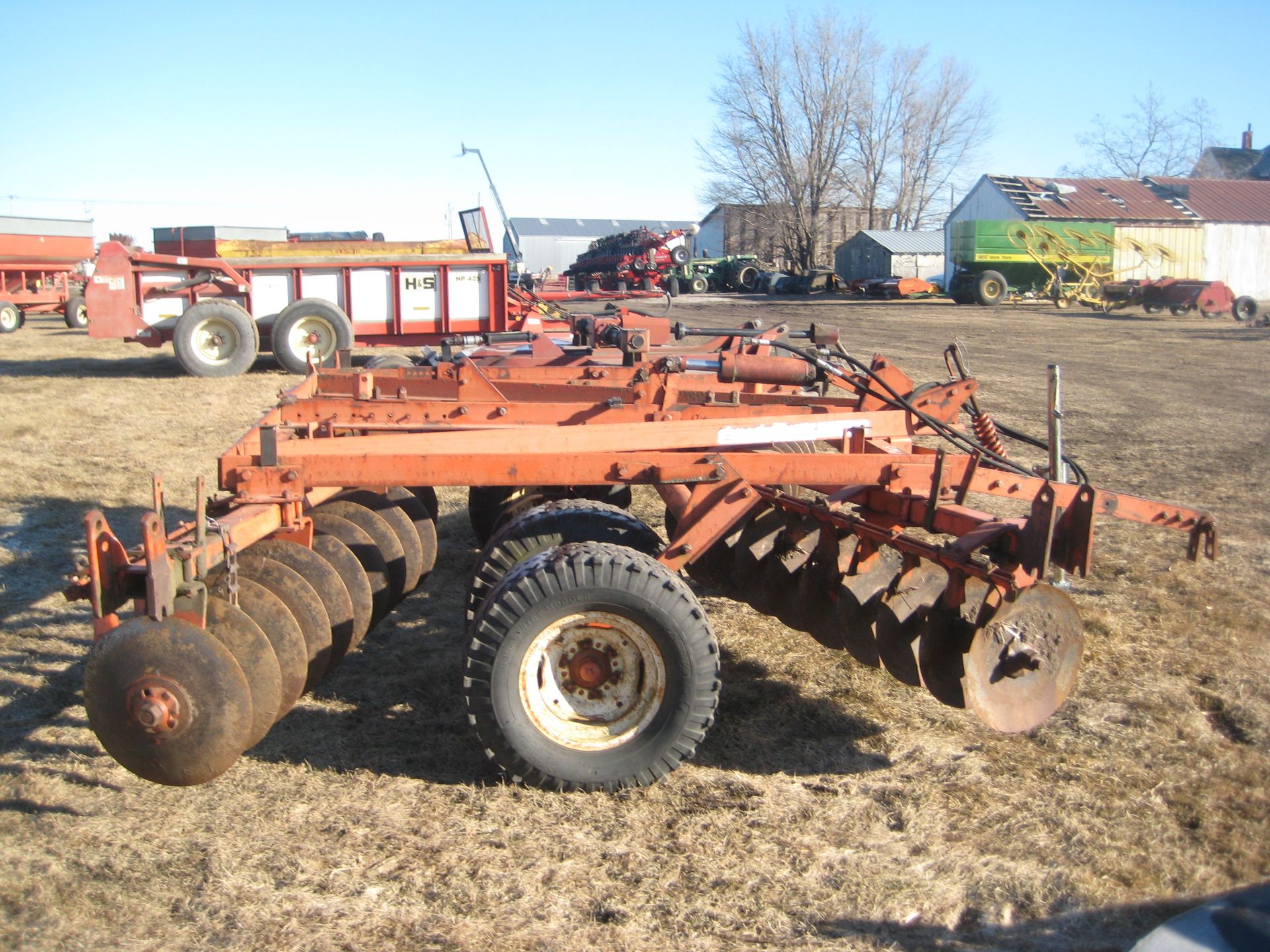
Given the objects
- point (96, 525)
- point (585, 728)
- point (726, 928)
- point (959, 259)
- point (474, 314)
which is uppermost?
point (959, 259)

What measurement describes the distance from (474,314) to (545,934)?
12.0 metres

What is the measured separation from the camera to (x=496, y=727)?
3.41 meters

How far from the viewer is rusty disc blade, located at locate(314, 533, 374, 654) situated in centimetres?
409

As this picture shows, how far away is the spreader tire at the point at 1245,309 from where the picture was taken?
24.6 meters

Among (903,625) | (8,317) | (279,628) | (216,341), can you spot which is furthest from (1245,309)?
(8,317)

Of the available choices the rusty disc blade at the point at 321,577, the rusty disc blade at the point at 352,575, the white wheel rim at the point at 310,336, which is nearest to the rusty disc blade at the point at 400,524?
the rusty disc blade at the point at 352,575

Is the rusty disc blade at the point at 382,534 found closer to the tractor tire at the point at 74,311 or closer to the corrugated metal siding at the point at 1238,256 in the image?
the tractor tire at the point at 74,311

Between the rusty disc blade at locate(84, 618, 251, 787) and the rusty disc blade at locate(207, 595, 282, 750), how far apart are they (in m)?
0.14

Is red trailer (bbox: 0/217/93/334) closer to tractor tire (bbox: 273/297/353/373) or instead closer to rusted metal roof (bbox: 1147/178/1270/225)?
tractor tire (bbox: 273/297/353/373)

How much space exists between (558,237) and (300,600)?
6712 centimetres

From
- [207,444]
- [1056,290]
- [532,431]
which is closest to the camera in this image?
[532,431]

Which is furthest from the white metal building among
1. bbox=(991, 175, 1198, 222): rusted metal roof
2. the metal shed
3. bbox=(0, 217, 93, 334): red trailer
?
bbox=(0, 217, 93, 334): red trailer

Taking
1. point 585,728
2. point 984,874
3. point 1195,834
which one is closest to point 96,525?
point 585,728

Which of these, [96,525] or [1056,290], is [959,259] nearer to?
[1056,290]
